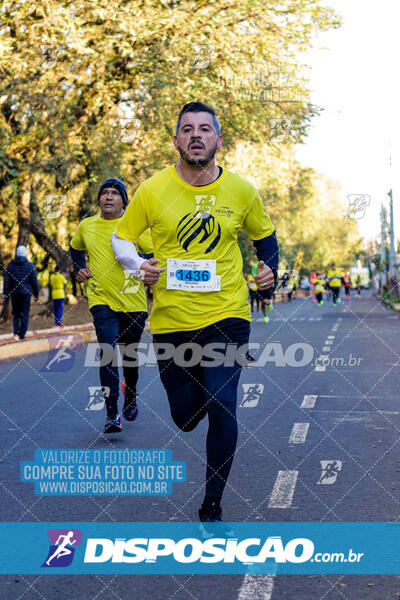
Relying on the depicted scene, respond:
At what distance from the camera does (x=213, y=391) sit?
452 centimetres

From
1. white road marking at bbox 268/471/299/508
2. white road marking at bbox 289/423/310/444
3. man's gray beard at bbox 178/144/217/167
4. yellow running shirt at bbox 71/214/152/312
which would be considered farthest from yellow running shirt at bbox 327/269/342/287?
man's gray beard at bbox 178/144/217/167

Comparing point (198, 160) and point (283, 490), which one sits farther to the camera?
point (283, 490)

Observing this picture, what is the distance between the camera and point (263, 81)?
23.0m

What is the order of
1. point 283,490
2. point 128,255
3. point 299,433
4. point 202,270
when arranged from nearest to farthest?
point 202,270 → point 128,255 → point 283,490 → point 299,433

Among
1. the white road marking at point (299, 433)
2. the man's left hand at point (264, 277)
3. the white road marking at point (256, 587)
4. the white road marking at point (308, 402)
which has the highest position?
the man's left hand at point (264, 277)

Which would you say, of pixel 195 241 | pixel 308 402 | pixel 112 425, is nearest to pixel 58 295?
pixel 308 402

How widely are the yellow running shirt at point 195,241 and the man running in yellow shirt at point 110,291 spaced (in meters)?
2.45

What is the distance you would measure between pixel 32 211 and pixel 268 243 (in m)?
20.6

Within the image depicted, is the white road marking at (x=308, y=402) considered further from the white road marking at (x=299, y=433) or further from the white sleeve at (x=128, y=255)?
the white sleeve at (x=128, y=255)

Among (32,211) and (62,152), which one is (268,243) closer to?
(62,152)

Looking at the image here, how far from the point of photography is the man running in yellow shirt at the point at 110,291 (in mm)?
7203

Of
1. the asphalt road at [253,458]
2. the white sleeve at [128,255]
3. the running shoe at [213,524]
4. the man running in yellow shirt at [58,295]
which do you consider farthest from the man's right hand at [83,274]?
the man running in yellow shirt at [58,295]

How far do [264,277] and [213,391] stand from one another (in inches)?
23.7

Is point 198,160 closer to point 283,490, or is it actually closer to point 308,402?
point 283,490
